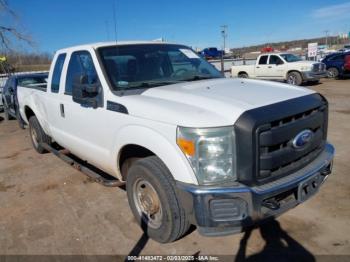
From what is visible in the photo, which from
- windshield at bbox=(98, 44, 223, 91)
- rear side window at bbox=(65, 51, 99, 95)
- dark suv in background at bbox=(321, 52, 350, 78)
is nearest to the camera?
windshield at bbox=(98, 44, 223, 91)

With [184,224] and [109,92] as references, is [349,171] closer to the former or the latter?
[184,224]

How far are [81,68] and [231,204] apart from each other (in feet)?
8.89

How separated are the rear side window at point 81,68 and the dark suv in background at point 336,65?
1915 centimetres

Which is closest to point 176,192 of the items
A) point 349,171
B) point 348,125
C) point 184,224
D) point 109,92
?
point 184,224

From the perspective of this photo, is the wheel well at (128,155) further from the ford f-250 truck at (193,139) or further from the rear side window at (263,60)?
the rear side window at (263,60)

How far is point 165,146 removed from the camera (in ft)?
9.22

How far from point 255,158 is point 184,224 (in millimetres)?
914

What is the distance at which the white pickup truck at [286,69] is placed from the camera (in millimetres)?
16734

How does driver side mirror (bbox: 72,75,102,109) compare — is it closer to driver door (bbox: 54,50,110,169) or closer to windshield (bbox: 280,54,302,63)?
driver door (bbox: 54,50,110,169)

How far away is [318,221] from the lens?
3.52 metres

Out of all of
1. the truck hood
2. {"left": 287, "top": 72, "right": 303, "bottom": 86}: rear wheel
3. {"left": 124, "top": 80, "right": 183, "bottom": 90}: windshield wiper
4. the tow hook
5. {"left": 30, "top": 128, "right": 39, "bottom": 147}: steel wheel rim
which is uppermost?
{"left": 124, "top": 80, "right": 183, "bottom": 90}: windshield wiper

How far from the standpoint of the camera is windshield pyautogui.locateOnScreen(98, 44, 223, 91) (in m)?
3.72

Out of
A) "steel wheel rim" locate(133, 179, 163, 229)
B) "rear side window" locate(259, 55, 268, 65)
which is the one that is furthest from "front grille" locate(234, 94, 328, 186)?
"rear side window" locate(259, 55, 268, 65)

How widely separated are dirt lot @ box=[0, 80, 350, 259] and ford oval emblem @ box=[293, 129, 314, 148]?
99 centimetres
